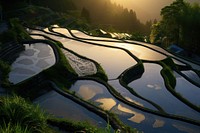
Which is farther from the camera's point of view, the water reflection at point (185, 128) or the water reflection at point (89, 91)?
the water reflection at point (89, 91)

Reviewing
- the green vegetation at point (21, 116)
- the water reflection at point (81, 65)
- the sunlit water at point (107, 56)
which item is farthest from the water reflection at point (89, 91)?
the green vegetation at point (21, 116)

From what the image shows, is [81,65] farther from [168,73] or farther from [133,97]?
[168,73]

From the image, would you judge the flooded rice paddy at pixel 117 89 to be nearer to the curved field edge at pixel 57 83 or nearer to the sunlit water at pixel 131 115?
the sunlit water at pixel 131 115

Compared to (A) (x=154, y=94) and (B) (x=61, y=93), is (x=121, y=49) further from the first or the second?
(B) (x=61, y=93)

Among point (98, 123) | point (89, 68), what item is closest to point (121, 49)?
point (89, 68)

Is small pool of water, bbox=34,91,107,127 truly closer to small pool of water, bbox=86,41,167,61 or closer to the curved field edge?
the curved field edge

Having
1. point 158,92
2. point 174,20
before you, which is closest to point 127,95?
point 158,92
